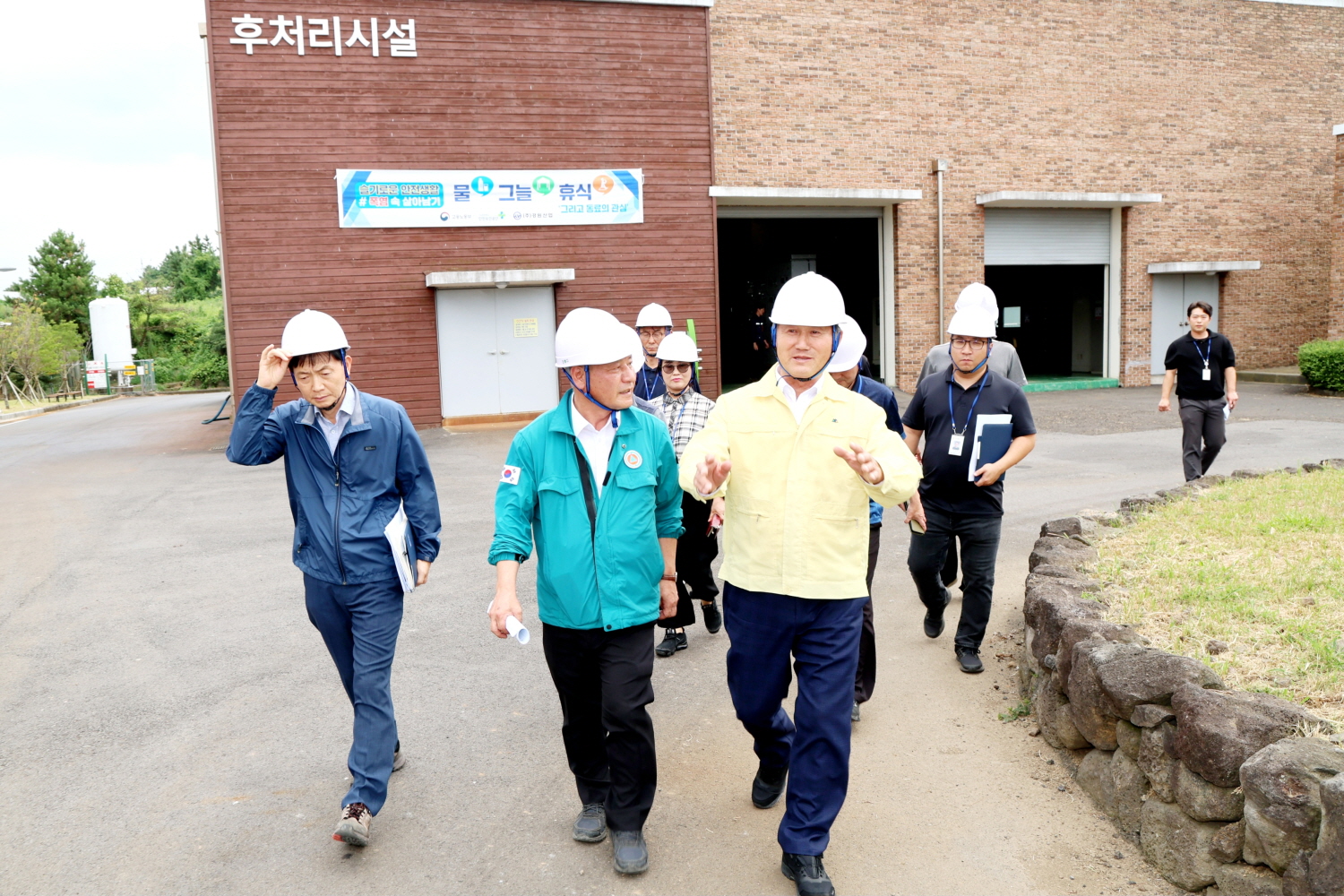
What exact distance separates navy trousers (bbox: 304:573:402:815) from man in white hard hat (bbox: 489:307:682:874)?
66 cm

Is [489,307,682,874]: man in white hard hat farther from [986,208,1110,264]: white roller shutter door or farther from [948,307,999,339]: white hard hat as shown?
[986,208,1110,264]: white roller shutter door

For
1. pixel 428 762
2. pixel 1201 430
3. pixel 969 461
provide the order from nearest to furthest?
pixel 428 762 < pixel 969 461 < pixel 1201 430

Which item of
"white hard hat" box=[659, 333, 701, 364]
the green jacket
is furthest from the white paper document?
"white hard hat" box=[659, 333, 701, 364]

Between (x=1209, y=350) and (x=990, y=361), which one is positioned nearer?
(x=990, y=361)

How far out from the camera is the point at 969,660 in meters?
5.34

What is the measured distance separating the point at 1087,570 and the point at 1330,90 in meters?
25.9

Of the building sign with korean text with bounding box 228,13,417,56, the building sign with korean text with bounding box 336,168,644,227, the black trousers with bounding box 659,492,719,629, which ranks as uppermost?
the building sign with korean text with bounding box 228,13,417,56

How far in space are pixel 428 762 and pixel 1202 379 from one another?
25.6 feet

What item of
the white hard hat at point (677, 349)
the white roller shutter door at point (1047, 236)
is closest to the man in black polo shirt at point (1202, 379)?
the white hard hat at point (677, 349)

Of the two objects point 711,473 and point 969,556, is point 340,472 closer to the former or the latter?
point 711,473

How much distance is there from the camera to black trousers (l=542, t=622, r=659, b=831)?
3449 mm

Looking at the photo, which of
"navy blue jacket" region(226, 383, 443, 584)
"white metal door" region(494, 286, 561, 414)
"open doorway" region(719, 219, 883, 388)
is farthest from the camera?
"open doorway" region(719, 219, 883, 388)

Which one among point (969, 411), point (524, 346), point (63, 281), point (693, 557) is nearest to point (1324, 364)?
point (524, 346)

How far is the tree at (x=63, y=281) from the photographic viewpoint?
2181 inches
